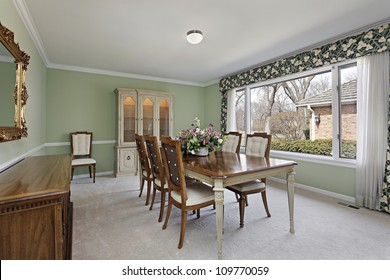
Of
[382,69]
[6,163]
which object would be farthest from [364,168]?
[6,163]

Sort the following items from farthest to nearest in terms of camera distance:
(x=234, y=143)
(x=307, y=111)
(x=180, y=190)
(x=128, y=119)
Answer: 1. (x=128, y=119)
2. (x=307, y=111)
3. (x=234, y=143)
4. (x=180, y=190)

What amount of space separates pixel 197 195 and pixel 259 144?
1.32 metres

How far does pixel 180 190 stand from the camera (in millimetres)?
1832

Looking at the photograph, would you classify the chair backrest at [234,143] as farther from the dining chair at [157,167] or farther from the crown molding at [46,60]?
the crown molding at [46,60]

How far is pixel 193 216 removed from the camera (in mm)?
2447

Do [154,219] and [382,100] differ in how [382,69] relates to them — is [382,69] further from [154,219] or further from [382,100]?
[154,219]

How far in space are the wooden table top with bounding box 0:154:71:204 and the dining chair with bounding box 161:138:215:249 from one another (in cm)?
85

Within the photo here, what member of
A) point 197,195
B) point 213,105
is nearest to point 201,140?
point 197,195

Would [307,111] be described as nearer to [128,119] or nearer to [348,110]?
[348,110]

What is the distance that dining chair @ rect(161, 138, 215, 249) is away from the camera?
5.84 feet

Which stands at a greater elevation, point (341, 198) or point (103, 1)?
point (103, 1)

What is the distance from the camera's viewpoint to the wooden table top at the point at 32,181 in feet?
3.35
